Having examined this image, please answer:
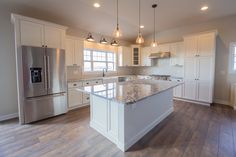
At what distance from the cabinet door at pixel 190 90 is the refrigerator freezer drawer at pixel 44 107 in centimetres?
421

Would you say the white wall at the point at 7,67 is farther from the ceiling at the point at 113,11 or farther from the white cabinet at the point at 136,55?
the white cabinet at the point at 136,55

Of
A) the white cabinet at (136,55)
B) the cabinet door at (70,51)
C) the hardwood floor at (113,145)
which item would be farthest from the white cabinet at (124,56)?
the hardwood floor at (113,145)

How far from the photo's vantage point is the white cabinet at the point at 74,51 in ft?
13.5

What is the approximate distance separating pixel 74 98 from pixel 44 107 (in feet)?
3.09

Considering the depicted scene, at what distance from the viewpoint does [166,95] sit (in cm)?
345

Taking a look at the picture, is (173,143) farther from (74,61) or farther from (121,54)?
(121,54)

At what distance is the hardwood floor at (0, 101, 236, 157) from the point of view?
207cm

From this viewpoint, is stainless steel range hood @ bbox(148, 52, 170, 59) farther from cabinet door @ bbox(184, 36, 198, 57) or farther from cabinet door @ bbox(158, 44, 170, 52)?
cabinet door @ bbox(184, 36, 198, 57)

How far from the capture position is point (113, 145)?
88.9 inches

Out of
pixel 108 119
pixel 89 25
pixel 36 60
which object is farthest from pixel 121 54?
pixel 108 119

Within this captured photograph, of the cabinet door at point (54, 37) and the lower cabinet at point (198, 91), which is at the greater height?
the cabinet door at point (54, 37)

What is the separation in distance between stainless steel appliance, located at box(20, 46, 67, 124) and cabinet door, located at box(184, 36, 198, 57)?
4.20 m

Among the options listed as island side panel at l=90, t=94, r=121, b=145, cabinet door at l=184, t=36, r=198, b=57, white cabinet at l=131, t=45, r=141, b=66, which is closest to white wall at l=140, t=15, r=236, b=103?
cabinet door at l=184, t=36, r=198, b=57

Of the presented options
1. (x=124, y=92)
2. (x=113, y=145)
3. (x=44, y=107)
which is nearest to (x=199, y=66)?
(x=124, y=92)
